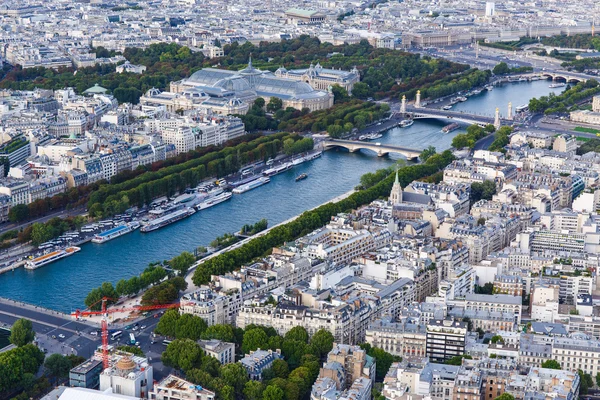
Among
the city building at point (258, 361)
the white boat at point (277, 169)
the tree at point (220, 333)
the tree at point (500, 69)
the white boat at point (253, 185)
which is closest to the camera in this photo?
the city building at point (258, 361)

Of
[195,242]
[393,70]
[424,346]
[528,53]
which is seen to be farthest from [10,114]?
[528,53]

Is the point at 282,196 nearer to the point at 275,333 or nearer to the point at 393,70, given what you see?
the point at 275,333

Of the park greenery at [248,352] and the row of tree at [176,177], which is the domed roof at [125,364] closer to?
the park greenery at [248,352]

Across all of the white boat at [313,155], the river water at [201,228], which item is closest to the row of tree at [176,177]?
the white boat at [313,155]

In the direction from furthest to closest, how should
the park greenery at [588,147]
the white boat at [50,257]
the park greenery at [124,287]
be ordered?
the park greenery at [588,147] → the white boat at [50,257] → the park greenery at [124,287]

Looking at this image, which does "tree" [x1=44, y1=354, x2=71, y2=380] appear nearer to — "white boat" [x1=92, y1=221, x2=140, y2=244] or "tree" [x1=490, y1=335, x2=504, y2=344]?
→ "tree" [x1=490, y1=335, x2=504, y2=344]

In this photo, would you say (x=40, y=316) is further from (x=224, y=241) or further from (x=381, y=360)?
(x=381, y=360)

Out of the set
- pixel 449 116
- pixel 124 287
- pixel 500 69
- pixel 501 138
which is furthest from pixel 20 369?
pixel 500 69

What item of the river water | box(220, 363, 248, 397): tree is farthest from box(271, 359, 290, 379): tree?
the river water
